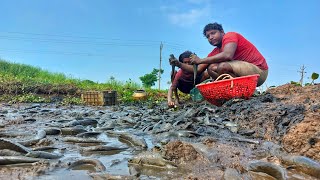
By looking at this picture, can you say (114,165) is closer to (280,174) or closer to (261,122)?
(280,174)

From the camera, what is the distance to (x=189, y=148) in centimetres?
309

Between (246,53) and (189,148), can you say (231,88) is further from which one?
(189,148)

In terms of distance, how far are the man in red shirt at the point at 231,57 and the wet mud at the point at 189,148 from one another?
1326 mm

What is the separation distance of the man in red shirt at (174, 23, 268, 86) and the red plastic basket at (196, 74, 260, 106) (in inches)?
26.0

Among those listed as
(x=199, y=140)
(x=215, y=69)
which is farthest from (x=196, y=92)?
(x=199, y=140)

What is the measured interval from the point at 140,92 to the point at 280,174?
11404mm

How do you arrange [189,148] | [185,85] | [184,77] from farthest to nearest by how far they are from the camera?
[185,85] < [184,77] < [189,148]

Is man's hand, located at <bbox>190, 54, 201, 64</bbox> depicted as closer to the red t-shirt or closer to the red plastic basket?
the red t-shirt

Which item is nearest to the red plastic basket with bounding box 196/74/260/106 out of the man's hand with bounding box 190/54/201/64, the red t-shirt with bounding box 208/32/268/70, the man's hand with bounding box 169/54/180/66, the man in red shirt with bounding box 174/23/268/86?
the man in red shirt with bounding box 174/23/268/86

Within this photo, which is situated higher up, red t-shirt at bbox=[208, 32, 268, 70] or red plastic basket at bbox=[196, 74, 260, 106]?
red t-shirt at bbox=[208, 32, 268, 70]

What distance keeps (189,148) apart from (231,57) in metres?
4.01

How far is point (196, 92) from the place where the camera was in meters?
8.23

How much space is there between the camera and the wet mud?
260 cm

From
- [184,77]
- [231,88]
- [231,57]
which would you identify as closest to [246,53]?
[231,57]
